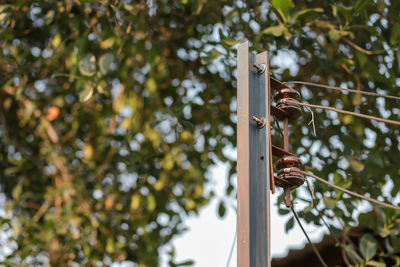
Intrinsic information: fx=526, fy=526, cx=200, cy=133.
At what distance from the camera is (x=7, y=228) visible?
3.49 meters

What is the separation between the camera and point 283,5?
6.05 ft

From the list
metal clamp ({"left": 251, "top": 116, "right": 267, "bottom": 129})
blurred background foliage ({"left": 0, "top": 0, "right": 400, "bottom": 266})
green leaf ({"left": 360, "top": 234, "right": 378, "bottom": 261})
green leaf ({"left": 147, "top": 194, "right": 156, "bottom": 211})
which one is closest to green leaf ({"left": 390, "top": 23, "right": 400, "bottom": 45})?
blurred background foliage ({"left": 0, "top": 0, "right": 400, "bottom": 266})

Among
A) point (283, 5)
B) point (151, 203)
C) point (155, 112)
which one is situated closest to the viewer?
point (283, 5)

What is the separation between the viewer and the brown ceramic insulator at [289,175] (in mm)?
1270

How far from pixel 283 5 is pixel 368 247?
103 cm

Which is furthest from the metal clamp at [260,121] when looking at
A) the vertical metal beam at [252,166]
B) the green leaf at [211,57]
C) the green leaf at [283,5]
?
the green leaf at [211,57]

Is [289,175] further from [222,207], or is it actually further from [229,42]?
[222,207]

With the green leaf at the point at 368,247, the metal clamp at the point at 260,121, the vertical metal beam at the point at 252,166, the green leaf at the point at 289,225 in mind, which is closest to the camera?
the vertical metal beam at the point at 252,166

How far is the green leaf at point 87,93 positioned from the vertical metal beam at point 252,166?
1.02 m

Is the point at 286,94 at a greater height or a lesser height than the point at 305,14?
lesser

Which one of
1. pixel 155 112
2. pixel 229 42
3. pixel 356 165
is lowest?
pixel 356 165

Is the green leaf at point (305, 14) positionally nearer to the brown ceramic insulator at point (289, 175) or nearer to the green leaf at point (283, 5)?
the green leaf at point (283, 5)

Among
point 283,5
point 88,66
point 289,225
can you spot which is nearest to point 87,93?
point 88,66

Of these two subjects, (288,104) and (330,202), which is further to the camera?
(330,202)
